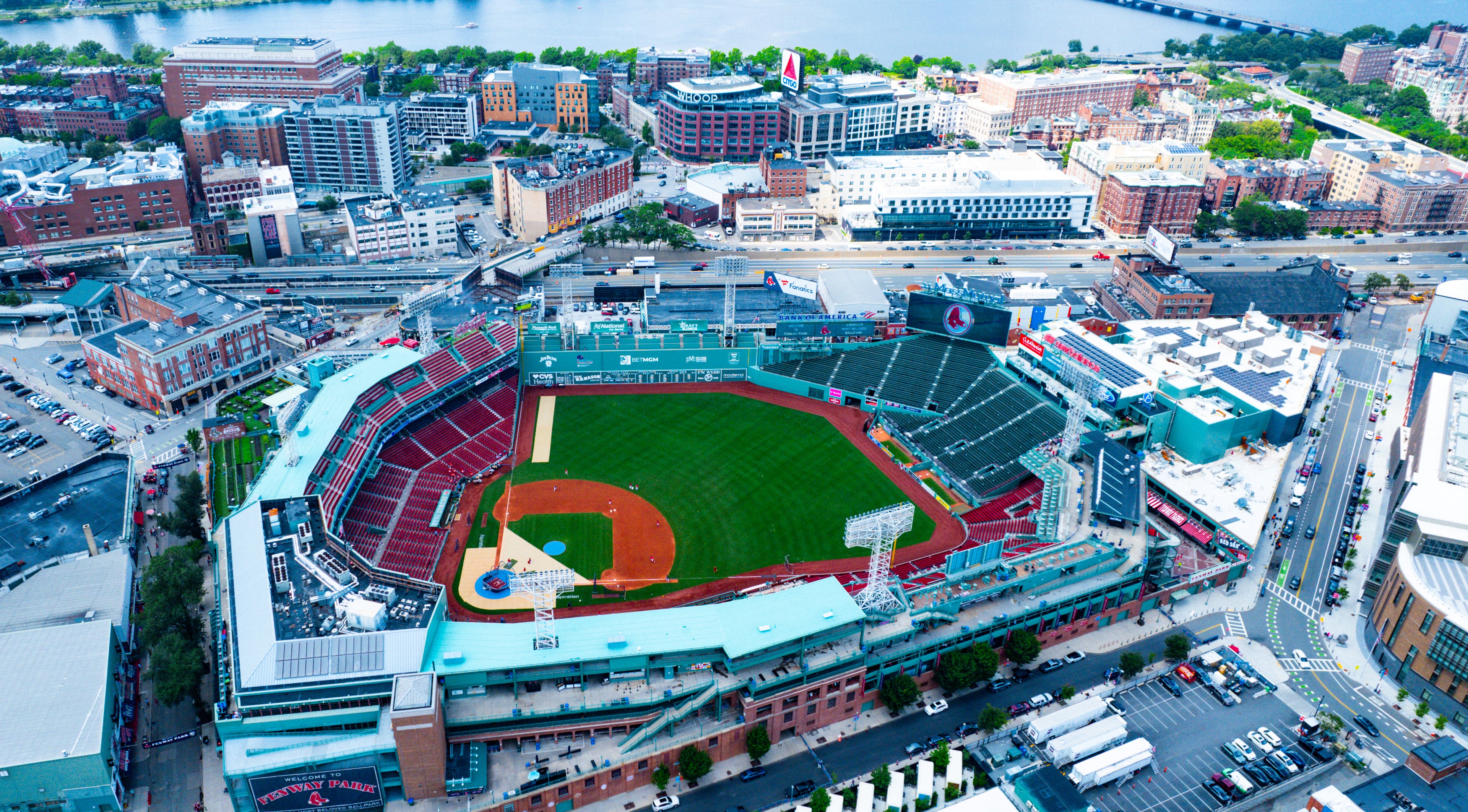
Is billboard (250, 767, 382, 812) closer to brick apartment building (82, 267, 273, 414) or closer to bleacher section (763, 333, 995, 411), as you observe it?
brick apartment building (82, 267, 273, 414)

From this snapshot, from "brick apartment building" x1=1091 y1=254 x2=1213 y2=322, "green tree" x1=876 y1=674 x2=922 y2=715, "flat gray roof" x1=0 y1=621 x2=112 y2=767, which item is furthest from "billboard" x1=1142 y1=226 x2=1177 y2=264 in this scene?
"flat gray roof" x1=0 y1=621 x2=112 y2=767

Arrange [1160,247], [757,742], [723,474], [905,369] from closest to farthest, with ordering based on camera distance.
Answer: [757,742], [723,474], [905,369], [1160,247]

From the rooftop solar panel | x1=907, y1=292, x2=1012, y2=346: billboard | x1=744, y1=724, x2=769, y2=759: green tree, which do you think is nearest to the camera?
x1=744, y1=724, x2=769, y2=759: green tree

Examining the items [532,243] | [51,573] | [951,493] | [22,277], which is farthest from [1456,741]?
[22,277]

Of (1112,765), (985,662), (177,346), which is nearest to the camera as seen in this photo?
(1112,765)

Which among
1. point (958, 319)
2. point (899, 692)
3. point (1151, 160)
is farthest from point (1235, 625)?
point (1151, 160)

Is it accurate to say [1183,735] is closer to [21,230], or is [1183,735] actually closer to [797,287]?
[797,287]

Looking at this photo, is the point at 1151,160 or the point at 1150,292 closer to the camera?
the point at 1150,292
